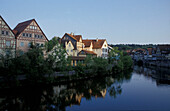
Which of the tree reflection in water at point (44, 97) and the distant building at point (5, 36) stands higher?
the distant building at point (5, 36)

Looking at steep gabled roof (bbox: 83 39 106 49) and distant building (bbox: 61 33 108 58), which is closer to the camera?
distant building (bbox: 61 33 108 58)

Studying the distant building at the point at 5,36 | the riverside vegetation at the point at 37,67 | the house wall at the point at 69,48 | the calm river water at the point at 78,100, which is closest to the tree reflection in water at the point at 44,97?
the calm river water at the point at 78,100

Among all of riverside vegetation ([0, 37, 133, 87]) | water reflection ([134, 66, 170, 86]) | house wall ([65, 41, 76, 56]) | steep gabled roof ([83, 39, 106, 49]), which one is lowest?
water reflection ([134, 66, 170, 86])

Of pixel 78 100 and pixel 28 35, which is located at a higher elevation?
pixel 28 35

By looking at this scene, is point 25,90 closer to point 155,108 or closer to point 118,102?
point 118,102

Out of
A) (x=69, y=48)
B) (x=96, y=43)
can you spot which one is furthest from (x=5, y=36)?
(x=96, y=43)

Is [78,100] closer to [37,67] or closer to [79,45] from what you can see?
[37,67]

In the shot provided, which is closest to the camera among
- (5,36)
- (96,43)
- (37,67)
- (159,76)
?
(37,67)

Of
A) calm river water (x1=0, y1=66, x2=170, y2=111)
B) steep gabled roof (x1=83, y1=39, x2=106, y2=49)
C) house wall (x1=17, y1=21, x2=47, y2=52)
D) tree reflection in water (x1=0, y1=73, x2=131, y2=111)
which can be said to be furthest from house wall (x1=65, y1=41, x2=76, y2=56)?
calm river water (x1=0, y1=66, x2=170, y2=111)

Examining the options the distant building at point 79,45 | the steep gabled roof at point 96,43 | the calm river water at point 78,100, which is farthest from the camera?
the steep gabled roof at point 96,43

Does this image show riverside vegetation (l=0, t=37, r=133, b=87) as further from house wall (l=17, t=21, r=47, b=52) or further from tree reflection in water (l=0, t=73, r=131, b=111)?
house wall (l=17, t=21, r=47, b=52)

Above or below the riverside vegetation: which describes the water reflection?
below

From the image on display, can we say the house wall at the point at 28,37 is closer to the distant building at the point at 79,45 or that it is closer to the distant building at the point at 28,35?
the distant building at the point at 28,35

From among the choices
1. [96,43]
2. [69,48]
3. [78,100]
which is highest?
[96,43]
